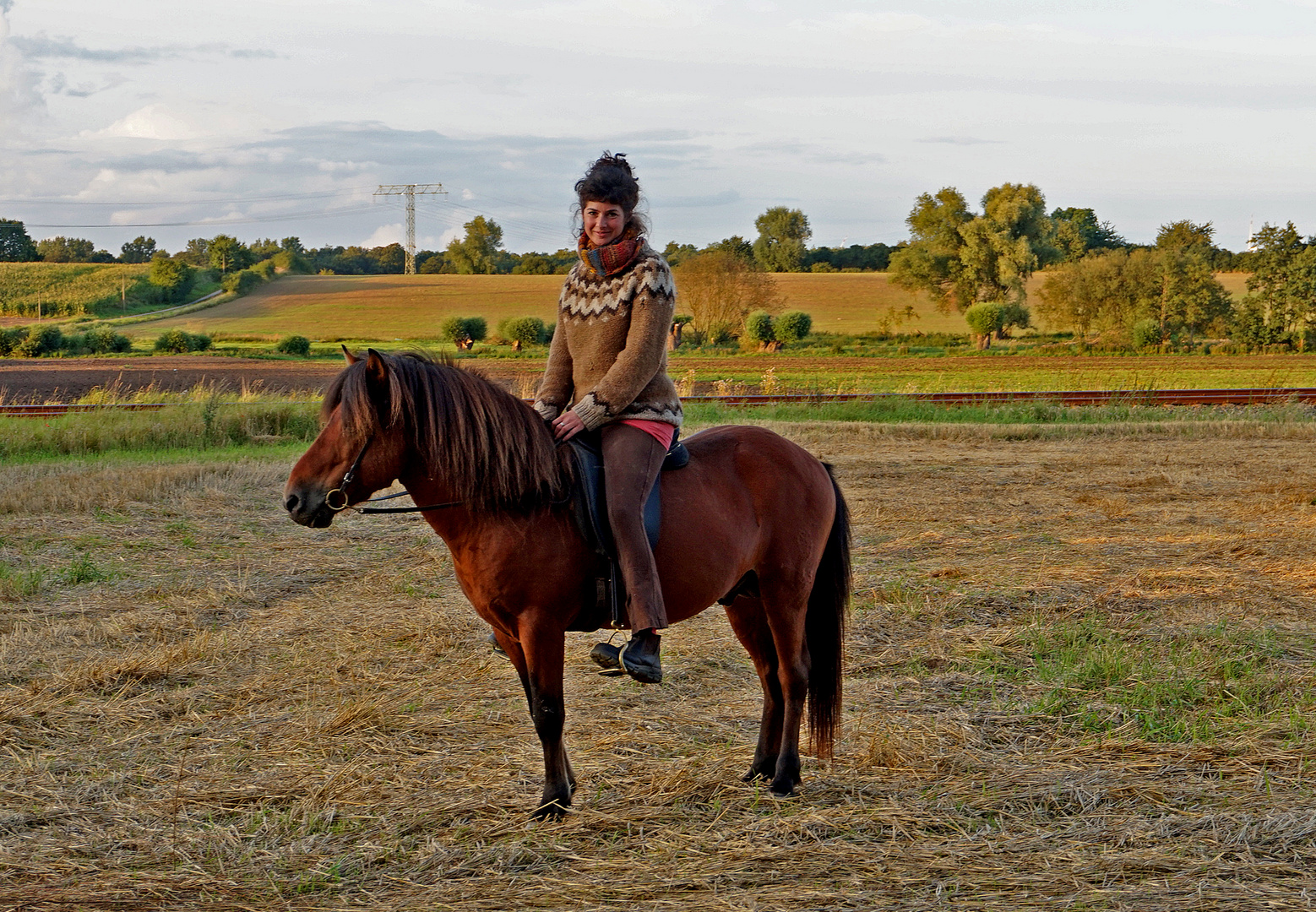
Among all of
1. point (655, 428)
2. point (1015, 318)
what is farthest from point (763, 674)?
point (1015, 318)

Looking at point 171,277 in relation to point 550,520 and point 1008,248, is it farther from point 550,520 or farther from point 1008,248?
point 550,520

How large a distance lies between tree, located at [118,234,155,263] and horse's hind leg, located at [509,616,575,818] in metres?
91.1

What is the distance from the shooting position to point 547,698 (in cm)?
421

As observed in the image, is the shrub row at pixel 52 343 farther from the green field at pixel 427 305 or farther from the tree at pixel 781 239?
the tree at pixel 781 239

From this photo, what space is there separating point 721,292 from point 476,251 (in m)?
43.0

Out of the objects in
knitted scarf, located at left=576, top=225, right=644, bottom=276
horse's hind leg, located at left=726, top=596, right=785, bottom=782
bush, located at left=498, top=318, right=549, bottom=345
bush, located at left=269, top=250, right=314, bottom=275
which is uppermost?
bush, located at left=269, top=250, right=314, bottom=275

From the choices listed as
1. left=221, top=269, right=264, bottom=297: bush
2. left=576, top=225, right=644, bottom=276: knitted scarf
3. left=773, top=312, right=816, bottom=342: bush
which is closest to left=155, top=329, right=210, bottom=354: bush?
left=773, top=312, right=816, bottom=342: bush

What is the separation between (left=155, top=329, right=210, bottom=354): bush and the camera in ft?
148

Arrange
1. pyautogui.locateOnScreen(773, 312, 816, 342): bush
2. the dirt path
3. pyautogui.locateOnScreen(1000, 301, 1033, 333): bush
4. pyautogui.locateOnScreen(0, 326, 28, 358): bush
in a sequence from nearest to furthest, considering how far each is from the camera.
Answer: the dirt path → pyautogui.locateOnScreen(0, 326, 28, 358): bush → pyautogui.locateOnScreen(773, 312, 816, 342): bush → pyautogui.locateOnScreen(1000, 301, 1033, 333): bush

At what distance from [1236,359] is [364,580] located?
41.9 metres

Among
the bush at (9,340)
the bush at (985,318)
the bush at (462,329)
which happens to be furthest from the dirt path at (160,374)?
the bush at (985,318)

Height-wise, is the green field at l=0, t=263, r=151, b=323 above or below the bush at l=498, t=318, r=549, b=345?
above

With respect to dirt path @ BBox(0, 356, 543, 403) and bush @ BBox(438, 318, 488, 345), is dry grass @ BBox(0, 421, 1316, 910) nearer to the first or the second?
dirt path @ BBox(0, 356, 543, 403)

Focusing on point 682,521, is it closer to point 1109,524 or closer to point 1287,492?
point 1109,524
